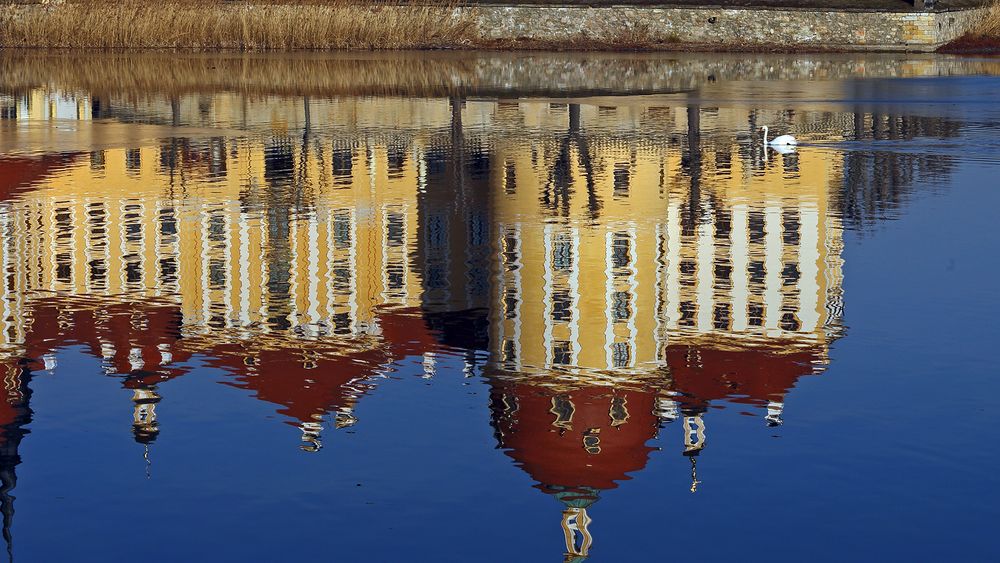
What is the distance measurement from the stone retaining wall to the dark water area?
31624 millimetres

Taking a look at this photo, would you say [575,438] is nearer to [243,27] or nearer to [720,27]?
[243,27]

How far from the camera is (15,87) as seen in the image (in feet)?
158

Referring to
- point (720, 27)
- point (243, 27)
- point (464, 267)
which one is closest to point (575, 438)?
point (464, 267)

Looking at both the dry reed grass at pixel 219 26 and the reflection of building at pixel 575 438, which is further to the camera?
the dry reed grass at pixel 219 26

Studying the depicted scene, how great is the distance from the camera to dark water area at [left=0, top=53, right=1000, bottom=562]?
11.0 metres

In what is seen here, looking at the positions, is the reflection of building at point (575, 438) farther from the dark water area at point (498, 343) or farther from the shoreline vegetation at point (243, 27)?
the shoreline vegetation at point (243, 27)

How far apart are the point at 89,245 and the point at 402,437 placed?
25.5 feet

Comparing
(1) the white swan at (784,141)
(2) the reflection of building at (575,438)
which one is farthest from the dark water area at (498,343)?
(1) the white swan at (784,141)

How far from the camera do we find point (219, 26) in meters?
68.2

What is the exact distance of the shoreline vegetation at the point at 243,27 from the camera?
6762 centimetres

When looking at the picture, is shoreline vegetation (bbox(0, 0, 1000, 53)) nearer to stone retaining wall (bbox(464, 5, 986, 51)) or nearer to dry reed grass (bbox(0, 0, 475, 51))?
dry reed grass (bbox(0, 0, 475, 51))

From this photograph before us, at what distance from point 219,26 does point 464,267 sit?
161 feet

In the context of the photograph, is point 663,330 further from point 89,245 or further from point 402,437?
point 402,437

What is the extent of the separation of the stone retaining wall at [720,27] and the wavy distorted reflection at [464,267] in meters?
32.0
